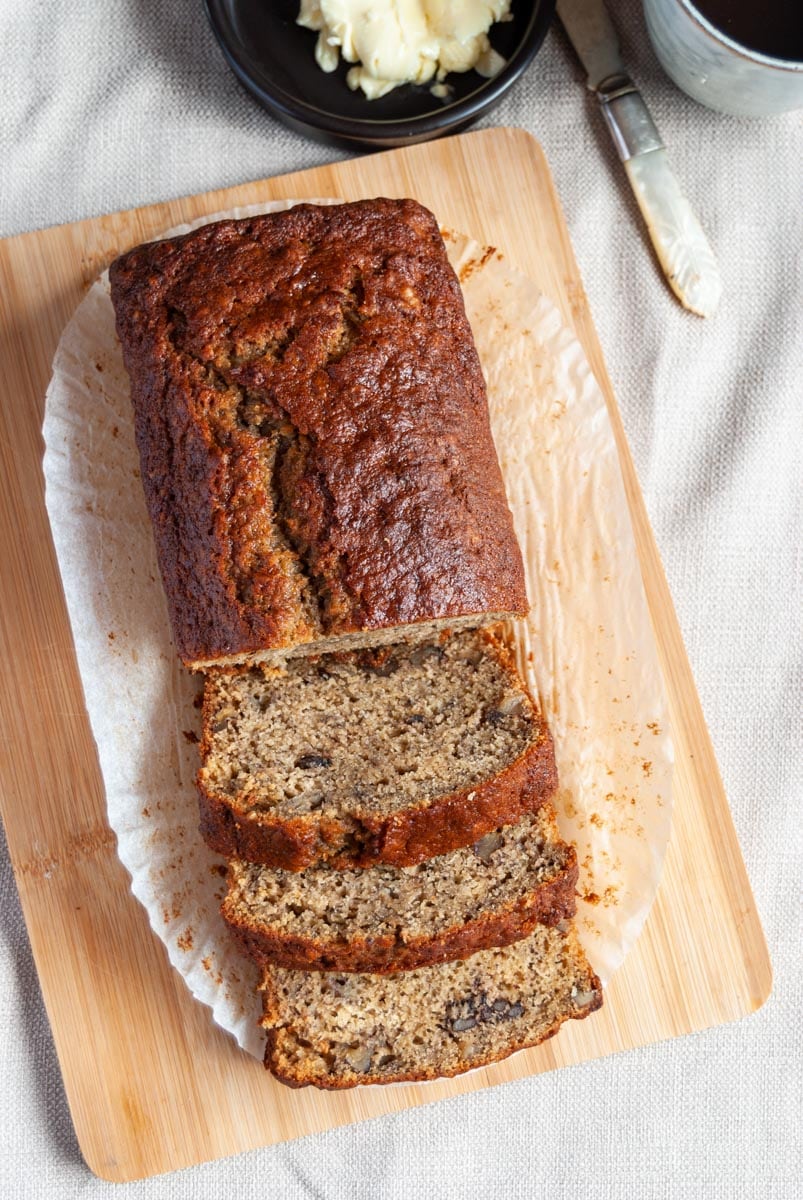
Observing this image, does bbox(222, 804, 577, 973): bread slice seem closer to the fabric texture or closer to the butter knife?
the fabric texture

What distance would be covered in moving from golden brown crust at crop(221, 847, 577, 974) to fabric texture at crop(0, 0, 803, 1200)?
79 cm

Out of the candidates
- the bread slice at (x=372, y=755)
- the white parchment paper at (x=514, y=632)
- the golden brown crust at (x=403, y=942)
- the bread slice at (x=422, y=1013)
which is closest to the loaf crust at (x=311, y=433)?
the bread slice at (x=372, y=755)

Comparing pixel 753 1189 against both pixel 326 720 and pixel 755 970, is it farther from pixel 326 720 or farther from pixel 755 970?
pixel 326 720

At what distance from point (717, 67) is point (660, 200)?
39cm

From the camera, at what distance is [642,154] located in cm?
304

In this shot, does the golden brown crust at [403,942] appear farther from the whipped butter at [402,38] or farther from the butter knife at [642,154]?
the whipped butter at [402,38]

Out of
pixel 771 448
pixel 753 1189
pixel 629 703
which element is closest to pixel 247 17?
pixel 771 448

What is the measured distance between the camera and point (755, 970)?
9.69ft

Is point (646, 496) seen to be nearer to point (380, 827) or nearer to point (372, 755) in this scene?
point (372, 755)

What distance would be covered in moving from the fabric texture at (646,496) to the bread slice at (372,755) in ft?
2.61

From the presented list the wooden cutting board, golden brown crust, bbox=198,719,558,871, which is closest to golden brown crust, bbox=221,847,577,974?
golden brown crust, bbox=198,719,558,871

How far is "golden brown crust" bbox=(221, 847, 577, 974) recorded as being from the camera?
2.50 metres

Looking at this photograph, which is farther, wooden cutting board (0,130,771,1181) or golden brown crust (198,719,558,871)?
wooden cutting board (0,130,771,1181)

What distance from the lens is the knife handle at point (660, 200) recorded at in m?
3.04
